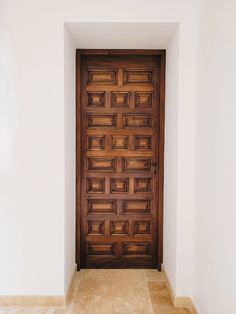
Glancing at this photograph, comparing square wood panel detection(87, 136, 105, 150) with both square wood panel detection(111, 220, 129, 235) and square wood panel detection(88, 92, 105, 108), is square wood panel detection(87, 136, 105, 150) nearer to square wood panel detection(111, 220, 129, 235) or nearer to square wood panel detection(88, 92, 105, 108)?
square wood panel detection(88, 92, 105, 108)

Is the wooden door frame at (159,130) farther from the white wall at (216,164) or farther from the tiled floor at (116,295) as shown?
the white wall at (216,164)

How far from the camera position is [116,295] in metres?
2.68

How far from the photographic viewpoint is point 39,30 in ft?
7.86

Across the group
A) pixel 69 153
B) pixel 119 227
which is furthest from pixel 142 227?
pixel 69 153

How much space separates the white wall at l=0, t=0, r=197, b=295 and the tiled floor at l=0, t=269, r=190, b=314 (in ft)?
0.57

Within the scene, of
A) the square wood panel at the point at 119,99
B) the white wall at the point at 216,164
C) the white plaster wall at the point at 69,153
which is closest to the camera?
the white wall at the point at 216,164

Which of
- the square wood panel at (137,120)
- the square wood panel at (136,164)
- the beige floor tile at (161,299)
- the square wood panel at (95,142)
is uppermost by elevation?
the square wood panel at (137,120)

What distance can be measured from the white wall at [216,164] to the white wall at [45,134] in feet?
0.48

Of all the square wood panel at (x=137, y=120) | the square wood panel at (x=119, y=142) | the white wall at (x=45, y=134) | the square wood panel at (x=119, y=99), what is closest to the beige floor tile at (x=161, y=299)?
the white wall at (x=45, y=134)

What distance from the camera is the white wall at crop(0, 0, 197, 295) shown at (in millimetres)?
2396

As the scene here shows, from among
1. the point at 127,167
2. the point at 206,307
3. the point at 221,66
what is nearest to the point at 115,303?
the point at 206,307

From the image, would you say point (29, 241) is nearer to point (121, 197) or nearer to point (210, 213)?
point (121, 197)

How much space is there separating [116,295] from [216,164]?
1.58 meters

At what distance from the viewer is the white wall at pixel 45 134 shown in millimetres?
2396
